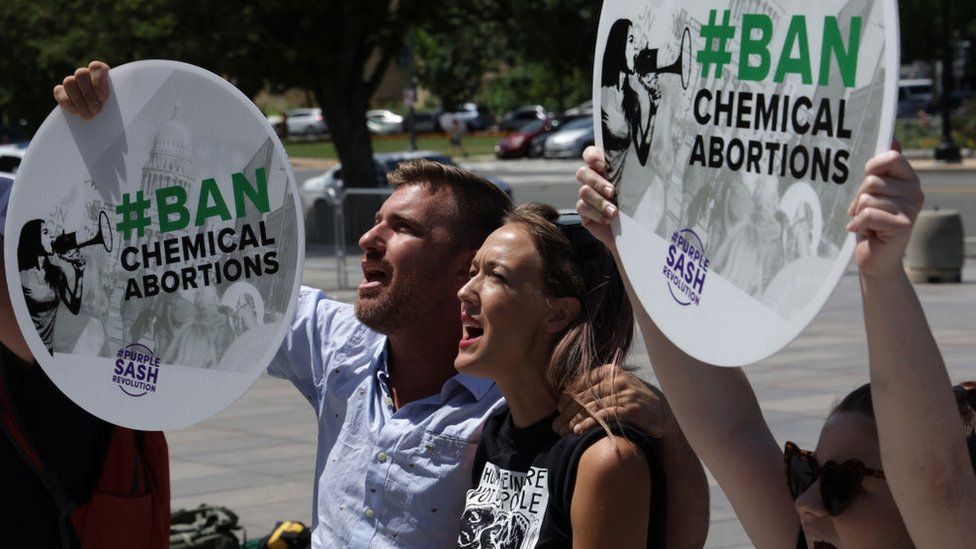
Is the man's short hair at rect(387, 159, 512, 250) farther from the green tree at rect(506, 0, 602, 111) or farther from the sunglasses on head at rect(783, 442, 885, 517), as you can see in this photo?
the green tree at rect(506, 0, 602, 111)

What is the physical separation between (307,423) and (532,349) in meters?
6.67

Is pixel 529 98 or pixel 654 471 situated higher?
pixel 654 471

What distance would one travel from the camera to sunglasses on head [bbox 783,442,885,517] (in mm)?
2021

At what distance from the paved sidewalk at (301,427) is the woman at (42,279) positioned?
2.89m

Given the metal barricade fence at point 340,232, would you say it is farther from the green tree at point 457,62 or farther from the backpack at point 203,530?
the green tree at point 457,62

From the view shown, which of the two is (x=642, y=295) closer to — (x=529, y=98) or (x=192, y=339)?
(x=192, y=339)

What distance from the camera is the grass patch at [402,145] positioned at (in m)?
50.3

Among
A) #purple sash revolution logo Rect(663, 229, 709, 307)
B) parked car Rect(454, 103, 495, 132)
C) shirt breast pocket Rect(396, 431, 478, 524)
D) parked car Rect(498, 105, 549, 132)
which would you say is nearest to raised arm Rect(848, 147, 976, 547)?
#purple sash revolution logo Rect(663, 229, 709, 307)

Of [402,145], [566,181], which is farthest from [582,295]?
[402,145]

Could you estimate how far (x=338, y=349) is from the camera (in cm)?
322

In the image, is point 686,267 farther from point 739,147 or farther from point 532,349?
point 532,349

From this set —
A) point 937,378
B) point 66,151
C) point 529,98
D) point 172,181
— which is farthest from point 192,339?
point 529,98

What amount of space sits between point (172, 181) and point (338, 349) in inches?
26.1

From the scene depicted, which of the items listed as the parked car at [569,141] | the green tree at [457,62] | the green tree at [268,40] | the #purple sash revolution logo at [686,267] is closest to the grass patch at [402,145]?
the parked car at [569,141]
